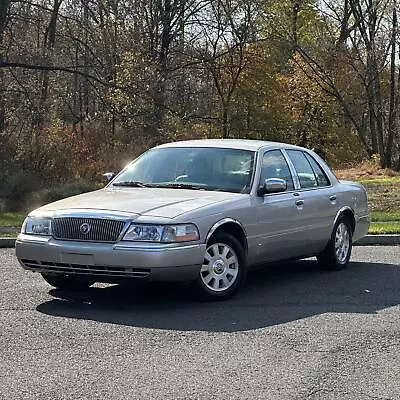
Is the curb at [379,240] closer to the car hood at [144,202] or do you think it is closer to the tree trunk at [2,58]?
the car hood at [144,202]

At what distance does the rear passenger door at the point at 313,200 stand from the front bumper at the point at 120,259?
7.21 feet

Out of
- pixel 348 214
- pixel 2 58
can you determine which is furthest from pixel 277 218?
pixel 2 58

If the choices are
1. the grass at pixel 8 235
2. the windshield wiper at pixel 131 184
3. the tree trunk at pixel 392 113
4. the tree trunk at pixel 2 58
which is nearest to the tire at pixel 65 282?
the windshield wiper at pixel 131 184

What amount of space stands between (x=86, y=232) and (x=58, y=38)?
21.7 meters

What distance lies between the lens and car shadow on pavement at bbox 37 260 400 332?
7.81 meters

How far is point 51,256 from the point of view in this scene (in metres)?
8.38

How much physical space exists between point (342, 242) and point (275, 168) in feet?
5.68

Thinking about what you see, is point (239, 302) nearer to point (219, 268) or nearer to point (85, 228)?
point (219, 268)

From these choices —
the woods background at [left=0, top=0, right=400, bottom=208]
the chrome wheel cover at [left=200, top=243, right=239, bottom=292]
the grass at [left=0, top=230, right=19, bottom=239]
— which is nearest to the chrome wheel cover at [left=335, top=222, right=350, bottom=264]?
the chrome wheel cover at [left=200, top=243, right=239, bottom=292]

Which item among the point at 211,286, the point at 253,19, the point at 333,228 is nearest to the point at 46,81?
the point at 253,19

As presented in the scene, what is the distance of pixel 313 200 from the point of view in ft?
34.4

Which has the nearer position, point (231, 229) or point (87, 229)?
point (87, 229)

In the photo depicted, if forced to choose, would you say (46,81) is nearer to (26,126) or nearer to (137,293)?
(26,126)

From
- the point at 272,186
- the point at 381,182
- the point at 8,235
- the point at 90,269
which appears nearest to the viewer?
the point at 90,269
